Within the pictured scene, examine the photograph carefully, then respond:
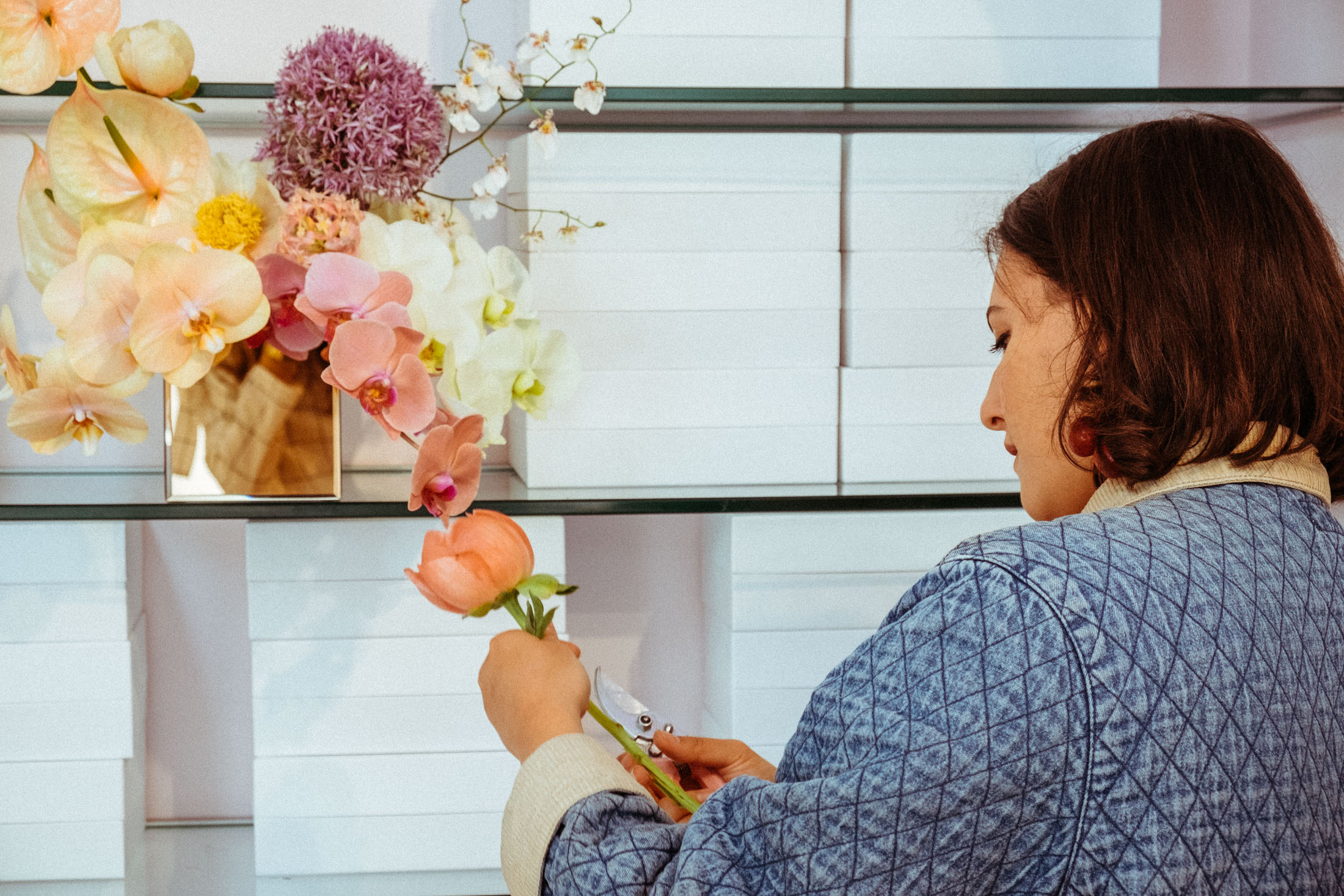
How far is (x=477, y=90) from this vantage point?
76 centimetres

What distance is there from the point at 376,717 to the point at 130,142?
1.45 feet

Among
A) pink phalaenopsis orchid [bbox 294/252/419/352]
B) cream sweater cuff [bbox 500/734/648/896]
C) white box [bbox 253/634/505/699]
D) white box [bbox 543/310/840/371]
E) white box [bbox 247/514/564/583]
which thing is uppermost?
pink phalaenopsis orchid [bbox 294/252/419/352]

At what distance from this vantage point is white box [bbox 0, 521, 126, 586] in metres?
0.79

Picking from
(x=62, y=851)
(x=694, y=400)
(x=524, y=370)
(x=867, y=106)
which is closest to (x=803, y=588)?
(x=694, y=400)

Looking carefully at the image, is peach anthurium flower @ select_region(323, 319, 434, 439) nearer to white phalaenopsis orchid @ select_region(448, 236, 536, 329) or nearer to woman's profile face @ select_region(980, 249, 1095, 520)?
white phalaenopsis orchid @ select_region(448, 236, 536, 329)

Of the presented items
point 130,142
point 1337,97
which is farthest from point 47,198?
point 1337,97

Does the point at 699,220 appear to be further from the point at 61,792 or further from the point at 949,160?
the point at 61,792

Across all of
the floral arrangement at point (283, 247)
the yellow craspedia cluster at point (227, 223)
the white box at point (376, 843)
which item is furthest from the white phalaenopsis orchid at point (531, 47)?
the white box at point (376, 843)

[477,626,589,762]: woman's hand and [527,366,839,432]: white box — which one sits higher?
[527,366,839,432]: white box

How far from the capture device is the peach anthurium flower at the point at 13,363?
28.1 inches

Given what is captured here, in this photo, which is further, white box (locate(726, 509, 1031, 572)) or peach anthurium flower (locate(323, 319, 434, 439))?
white box (locate(726, 509, 1031, 572))

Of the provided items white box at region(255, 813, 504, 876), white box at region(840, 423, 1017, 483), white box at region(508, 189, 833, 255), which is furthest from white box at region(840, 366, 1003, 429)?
white box at region(255, 813, 504, 876)

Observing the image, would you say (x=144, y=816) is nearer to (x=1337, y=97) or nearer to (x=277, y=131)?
(x=277, y=131)

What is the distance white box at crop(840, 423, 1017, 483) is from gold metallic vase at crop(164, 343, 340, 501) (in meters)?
0.40
